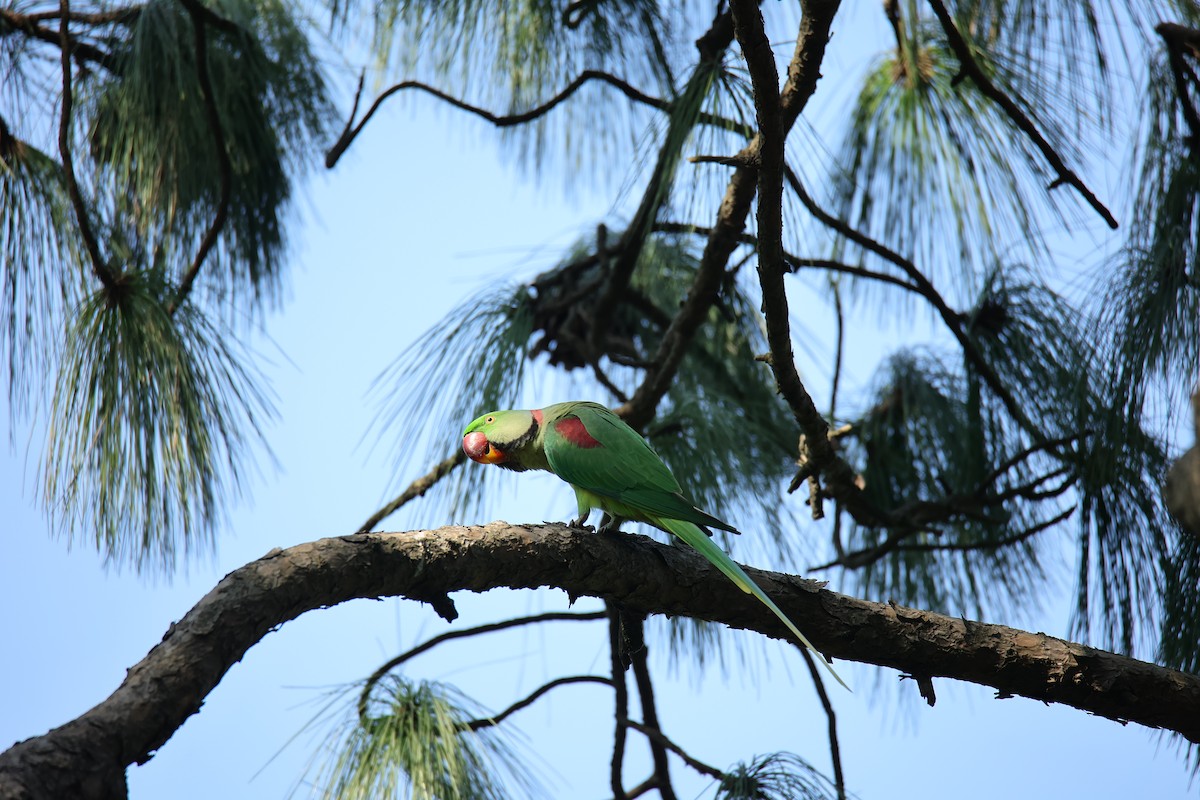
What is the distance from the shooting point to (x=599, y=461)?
6.44ft

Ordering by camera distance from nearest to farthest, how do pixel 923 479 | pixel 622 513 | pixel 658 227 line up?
pixel 622 513, pixel 658 227, pixel 923 479

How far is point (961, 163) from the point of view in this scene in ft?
8.98

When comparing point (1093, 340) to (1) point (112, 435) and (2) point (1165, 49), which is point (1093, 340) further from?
(1) point (112, 435)

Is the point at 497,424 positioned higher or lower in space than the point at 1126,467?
higher

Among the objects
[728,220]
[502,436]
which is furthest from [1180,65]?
[502,436]

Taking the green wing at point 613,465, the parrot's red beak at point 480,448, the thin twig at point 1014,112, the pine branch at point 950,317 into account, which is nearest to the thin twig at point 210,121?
Result: the parrot's red beak at point 480,448

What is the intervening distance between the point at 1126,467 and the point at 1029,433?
1.75ft

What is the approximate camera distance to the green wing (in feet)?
6.15

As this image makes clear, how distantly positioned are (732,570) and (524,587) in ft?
1.18

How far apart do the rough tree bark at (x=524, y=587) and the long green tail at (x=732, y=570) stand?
0.03 m

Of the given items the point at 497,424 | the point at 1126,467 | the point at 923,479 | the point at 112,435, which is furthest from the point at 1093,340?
the point at 112,435

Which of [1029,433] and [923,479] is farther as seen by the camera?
[923,479]

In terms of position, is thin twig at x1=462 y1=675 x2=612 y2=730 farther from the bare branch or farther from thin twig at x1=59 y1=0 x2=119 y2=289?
thin twig at x1=59 y1=0 x2=119 y2=289

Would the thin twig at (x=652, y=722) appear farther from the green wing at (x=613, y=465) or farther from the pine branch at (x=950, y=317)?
the pine branch at (x=950, y=317)
